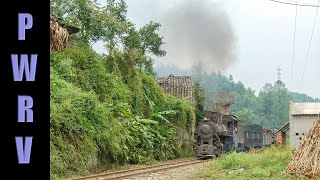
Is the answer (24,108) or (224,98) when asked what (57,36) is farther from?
(224,98)

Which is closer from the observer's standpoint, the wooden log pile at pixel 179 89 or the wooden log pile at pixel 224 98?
the wooden log pile at pixel 179 89

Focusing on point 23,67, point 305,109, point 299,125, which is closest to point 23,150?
point 23,67

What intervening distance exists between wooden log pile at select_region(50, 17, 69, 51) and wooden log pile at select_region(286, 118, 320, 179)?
30.4ft

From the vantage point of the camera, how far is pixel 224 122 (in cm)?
3234

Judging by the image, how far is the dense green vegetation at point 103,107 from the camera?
14053 millimetres

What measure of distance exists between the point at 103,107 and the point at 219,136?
42.2ft

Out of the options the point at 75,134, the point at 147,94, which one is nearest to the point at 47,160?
the point at 75,134

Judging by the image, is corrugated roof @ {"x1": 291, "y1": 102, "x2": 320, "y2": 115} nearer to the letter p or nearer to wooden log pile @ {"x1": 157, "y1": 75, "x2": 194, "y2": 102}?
wooden log pile @ {"x1": 157, "y1": 75, "x2": 194, "y2": 102}

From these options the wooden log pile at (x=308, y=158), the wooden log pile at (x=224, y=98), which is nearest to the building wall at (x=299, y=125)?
the wooden log pile at (x=308, y=158)

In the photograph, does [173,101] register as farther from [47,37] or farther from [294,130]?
[47,37]

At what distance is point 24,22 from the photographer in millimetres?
3211

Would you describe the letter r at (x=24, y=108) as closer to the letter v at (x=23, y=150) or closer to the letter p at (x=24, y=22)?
the letter v at (x=23, y=150)

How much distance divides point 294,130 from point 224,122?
7.16 meters

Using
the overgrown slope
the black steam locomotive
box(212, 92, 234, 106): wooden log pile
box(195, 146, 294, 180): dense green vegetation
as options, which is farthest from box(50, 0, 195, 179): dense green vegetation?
box(212, 92, 234, 106): wooden log pile
